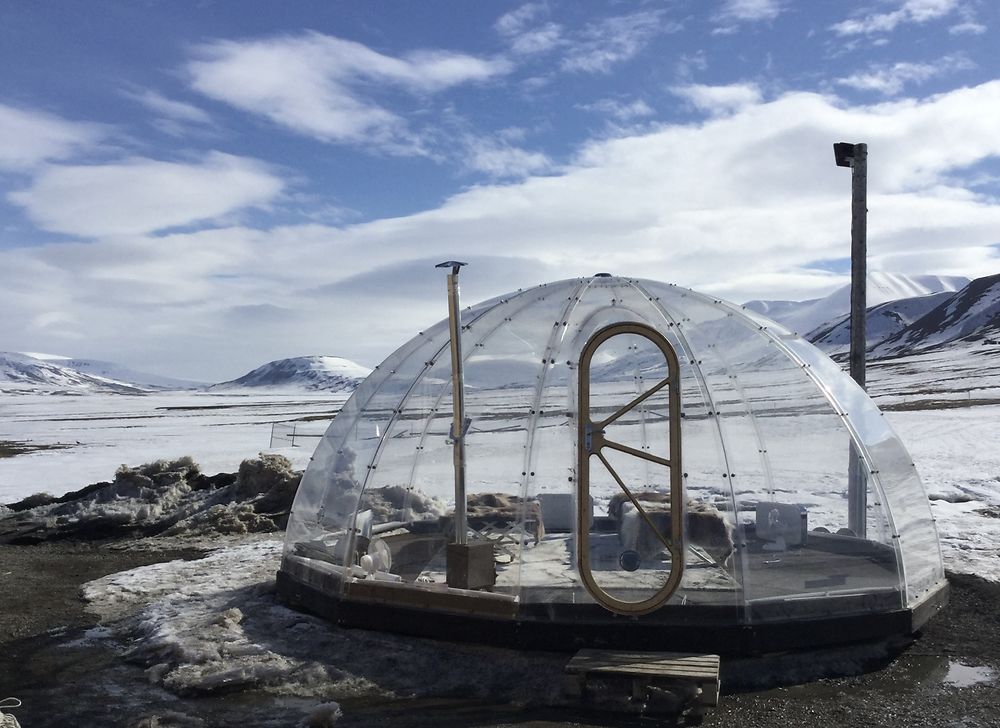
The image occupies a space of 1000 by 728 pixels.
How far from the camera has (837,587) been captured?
7.89 metres

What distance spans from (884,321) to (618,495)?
181585mm

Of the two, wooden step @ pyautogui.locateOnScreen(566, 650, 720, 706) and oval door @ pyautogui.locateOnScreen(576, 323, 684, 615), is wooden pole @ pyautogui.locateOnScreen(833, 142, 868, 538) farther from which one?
wooden step @ pyautogui.locateOnScreen(566, 650, 720, 706)

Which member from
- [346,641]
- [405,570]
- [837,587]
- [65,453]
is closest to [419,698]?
[346,641]

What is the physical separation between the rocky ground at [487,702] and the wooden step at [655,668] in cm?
25

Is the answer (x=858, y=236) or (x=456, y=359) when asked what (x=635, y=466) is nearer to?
(x=456, y=359)

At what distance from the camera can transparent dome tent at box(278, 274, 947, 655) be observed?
7.78 metres

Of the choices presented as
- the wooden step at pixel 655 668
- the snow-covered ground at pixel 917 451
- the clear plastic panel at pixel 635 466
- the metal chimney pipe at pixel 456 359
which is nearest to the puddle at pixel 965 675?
the clear plastic panel at pixel 635 466

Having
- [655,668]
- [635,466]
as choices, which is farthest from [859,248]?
[655,668]

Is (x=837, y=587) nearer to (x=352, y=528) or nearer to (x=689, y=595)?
(x=689, y=595)

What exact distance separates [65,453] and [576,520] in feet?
103

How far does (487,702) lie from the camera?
7129 millimetres

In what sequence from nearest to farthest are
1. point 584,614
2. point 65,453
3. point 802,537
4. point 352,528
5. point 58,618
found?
point 584,614, point 802,537, point 352,528, point 58,618, point 65,453

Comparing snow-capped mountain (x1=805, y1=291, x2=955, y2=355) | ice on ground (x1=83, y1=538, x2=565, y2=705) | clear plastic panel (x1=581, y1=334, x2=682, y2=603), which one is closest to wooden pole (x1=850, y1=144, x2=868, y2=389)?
clear plastic panel (x1=581, y1=334, x2=682, y2=603)

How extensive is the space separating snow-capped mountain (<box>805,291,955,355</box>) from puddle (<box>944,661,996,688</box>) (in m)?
150
